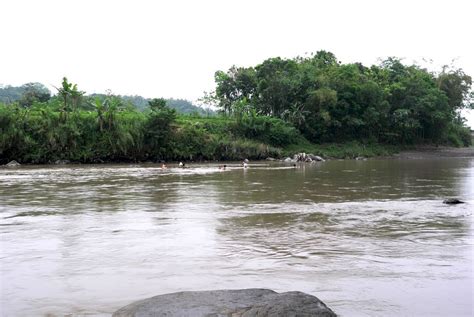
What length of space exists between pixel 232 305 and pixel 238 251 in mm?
3654

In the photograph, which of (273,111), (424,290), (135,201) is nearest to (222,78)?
(273,111)

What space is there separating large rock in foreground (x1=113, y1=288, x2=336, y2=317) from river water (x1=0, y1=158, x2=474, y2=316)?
34.2 inches

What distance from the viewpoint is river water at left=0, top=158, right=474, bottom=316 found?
5.84 m

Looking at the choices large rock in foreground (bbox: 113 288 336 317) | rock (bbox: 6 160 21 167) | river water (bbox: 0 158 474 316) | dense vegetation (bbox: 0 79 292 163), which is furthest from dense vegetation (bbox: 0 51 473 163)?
large rock in foreground (bbox: 113 288 336 317)

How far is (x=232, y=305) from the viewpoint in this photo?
180 inches

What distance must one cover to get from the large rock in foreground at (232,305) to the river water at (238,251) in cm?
87

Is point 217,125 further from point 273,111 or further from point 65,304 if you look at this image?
point 65,304

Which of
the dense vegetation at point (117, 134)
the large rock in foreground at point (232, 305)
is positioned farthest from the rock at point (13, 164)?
the large rock in foreground at point (232, 305)

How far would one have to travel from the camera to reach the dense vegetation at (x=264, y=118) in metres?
42.4

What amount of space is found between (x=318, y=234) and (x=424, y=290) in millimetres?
3730

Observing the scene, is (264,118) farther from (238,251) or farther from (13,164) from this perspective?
(238,251)

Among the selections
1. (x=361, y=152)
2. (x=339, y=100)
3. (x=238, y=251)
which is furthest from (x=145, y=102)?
(x=238, y=251)

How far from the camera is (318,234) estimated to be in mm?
9680

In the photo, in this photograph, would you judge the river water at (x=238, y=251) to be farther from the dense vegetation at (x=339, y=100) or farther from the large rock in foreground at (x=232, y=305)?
the dense vegetation at (x=339, y=100)
